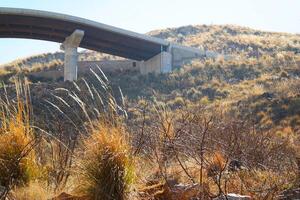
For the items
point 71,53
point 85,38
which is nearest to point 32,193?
point 71,53

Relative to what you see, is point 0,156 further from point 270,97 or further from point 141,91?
point 141,91

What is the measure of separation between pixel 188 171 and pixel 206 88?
21190 millimetres

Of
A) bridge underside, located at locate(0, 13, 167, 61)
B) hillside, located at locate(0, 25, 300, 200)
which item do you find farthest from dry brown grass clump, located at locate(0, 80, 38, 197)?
bridge underside, located at locate(0, 13, 167, 61)

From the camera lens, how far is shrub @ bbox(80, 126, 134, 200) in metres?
4.53

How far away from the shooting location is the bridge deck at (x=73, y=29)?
3189 centimetres

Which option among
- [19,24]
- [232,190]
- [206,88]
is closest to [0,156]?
[232,190]

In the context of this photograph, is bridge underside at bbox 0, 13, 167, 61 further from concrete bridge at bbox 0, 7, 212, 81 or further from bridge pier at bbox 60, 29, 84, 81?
bridge pier at bbox 60, 29, 84, 81

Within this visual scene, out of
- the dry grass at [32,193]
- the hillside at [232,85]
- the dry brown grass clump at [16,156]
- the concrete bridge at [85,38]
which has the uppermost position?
the concrete bridge at [85,38]

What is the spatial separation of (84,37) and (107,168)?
31.0 metres

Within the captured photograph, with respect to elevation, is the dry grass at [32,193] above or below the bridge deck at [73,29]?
below

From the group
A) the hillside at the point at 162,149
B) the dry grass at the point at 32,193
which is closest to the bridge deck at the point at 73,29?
the hillside at the point at 162,149

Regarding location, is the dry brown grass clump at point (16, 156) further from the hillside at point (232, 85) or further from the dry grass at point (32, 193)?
the hillside at point (232, 85)

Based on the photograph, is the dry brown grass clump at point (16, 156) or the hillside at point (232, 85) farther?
the hillside at point (232, 85)

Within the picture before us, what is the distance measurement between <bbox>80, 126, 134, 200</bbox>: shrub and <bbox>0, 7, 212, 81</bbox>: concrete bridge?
27.3 m
